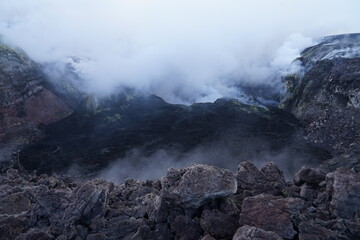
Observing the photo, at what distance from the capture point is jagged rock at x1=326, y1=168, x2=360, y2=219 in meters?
11.4

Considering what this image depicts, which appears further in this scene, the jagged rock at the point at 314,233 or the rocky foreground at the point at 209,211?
the rocky foreground at the point at 209,211

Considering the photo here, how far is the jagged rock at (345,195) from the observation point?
37.4 feet

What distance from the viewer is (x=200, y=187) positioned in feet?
40.5

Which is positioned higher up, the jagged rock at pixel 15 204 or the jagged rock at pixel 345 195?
the jagged rock at pixel 15 204

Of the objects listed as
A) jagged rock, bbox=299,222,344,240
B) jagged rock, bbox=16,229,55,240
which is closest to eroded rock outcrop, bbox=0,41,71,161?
jagged rock, bbox=16,229,55,240

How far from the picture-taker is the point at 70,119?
58406 millimetres

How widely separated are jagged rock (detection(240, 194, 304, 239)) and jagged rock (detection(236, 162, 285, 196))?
2.02 meters

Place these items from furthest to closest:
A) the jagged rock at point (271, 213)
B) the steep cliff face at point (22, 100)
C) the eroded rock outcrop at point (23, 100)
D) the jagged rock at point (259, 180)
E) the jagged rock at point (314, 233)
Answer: the steep cliff face at point (22, 100)
the eroded rock outcrop at point (23, 100)
the jagged rock at point (259, 180)
the jagged rock at point (271, 213)
the jagged rock at point (314, 233)

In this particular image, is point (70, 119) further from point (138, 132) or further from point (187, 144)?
point (187, 144)

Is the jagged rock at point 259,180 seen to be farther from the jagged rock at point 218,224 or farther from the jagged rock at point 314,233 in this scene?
the jagged rock at point 314,233

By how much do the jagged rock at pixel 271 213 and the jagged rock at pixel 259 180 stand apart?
2016mm

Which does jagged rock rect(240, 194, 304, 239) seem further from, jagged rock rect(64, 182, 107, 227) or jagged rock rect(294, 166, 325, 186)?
jagged rock rect(64, 182, 107, 227)

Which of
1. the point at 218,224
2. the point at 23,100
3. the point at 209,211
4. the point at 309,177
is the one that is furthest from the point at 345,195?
the point at 23,100

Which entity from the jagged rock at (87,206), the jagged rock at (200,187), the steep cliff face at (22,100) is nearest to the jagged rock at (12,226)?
the jagged rock at (87,206)
